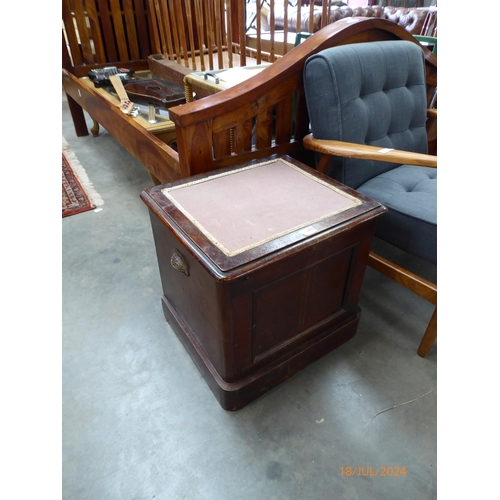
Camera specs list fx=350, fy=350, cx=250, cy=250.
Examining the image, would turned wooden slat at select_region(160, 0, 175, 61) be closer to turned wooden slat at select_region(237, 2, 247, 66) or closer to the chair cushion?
turned wooden slat at select_region(237, 2, 247, 66)

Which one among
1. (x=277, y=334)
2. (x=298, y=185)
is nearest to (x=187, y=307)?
(x=277, y=334)

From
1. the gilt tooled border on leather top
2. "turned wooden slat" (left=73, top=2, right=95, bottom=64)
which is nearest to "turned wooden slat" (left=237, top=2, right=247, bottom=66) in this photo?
the gilt tooled border on leather top

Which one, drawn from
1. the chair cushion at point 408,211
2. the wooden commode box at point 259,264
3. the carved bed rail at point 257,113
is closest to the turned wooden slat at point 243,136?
the carved bed rail at point 257,113

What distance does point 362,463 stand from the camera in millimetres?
962

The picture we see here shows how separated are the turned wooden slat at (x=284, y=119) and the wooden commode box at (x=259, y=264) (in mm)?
212

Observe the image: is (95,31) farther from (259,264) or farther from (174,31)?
(259,264)

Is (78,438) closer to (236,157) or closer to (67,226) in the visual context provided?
(236,157)

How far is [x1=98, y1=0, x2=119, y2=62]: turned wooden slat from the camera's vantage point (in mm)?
2510

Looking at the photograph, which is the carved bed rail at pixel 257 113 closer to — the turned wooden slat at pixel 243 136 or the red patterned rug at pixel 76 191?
the turned wooden slat at pixel 243 136

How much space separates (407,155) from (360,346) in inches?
26.9

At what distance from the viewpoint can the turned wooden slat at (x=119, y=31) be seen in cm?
256

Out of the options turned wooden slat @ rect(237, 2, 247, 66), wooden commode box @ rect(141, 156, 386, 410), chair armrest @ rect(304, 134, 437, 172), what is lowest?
wooden commode box @ rect(141, 156, 386, 410)

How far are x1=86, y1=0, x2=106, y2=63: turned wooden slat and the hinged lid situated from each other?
2213 millimetres
